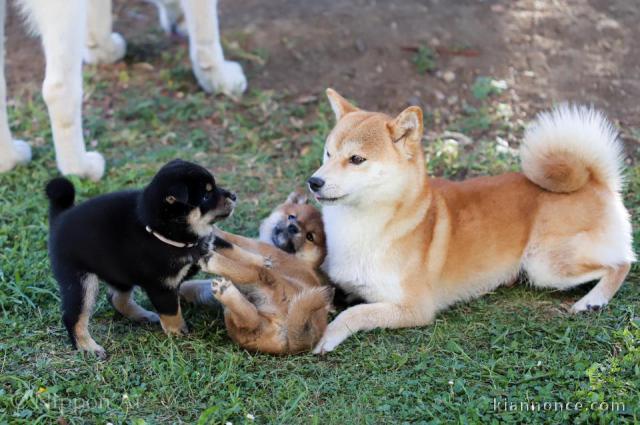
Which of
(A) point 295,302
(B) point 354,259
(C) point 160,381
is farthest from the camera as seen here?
(B) point 354,259

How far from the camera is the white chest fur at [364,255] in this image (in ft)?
14.8

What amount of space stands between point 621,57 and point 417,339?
4.19 m

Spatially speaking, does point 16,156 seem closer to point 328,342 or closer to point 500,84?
point 328,342

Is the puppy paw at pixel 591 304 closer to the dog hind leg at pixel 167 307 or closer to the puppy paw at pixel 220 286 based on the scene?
the puppy paw at pixel 220 286

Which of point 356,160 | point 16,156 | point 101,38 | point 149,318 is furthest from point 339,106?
point 101,38

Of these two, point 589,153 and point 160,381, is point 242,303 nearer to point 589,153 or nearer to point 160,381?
point 160,381

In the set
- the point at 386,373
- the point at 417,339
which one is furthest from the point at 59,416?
the point at 417,339

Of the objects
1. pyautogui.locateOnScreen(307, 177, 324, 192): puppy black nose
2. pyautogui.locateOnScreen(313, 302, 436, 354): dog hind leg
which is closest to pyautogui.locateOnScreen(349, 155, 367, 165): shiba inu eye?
pyautogui.locateOnScreen(307, 177, 324, 192): puppy black nose

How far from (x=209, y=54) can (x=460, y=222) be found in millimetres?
3264

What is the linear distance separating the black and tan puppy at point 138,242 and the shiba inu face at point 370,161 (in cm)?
55

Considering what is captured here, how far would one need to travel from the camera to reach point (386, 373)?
405 centimetres

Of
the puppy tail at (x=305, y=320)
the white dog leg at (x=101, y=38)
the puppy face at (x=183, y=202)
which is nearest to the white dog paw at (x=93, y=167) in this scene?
the white dog leg at (x=101, y=38)

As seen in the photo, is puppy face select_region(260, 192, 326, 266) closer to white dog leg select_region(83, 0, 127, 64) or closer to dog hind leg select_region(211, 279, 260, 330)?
dog hind leg select_region(211, 279, 260, 330)

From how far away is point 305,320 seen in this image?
13.7 ft
